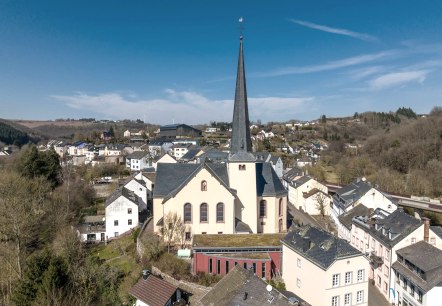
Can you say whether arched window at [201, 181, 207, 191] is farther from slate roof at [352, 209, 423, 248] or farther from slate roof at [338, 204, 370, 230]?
slate roof at [338, 204, 370, 230]

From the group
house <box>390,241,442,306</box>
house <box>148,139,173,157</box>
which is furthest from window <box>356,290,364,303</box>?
house <box>148,139,173,157</box>

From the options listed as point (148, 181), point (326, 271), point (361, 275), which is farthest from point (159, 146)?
point (326, 271)

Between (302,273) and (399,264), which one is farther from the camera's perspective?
(399,264)

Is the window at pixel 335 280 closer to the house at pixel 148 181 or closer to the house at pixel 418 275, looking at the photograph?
the house at pixel 418 275

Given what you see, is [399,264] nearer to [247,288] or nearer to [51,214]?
[247,288]

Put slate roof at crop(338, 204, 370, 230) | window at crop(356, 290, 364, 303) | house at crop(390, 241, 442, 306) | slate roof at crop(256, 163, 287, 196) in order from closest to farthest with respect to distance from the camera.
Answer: house at crop(390, 241, 442, 306) → window at crop(356, 290, 364, 303) → slate roof at crop(256, 163, 287, 196) → slate roof at crop(338, 204, 370, 230)

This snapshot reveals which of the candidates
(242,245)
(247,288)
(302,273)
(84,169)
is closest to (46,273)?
(247,288)
